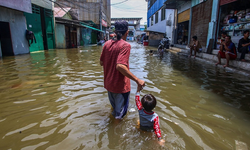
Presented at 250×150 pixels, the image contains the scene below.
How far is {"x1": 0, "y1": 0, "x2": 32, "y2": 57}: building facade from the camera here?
10314 millimetres

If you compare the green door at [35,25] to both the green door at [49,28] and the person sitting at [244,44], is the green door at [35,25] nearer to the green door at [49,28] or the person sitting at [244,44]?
the green door at [49,28]

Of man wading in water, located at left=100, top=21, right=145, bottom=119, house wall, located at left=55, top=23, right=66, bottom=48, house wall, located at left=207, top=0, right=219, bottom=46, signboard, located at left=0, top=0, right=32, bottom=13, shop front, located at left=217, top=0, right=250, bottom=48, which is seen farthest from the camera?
house wall, located at left=55, top=23, right=66, bottom=48

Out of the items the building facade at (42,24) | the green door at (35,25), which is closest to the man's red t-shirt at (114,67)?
the building facade at (42,24)

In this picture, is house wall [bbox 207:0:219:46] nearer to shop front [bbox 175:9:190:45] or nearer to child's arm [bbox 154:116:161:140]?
shop front [bbox 175:9:190:45]

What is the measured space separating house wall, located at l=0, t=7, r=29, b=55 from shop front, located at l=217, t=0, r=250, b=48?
12.9 m

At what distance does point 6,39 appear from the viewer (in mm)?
10953

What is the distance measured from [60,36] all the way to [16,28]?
7152 millimetres

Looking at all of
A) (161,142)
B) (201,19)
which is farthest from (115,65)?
(201,19)

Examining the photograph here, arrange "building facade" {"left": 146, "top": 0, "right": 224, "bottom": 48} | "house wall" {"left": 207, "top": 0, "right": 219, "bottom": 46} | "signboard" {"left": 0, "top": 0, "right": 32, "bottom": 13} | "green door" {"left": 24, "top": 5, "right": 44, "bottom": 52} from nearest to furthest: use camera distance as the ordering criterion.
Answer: "signboard" {"left": 0, "top": 0, "right": 32, "bottom": 13}
"house wall" {"left": 207, "top": 0, "right": 219, "bottom": 46}
"building facade" {"left": 146, "top": 0, "right": 224, "bottom": 48}
"green door" {"left": 24, "top": 5, "right": 44, "bottom": 52}

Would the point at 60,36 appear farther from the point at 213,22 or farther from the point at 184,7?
the point at 213,22

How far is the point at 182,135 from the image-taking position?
8.16ft

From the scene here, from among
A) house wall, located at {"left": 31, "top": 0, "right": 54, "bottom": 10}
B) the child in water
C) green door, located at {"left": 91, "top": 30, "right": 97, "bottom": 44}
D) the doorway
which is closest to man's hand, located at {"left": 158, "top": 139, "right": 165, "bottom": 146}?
the child in water

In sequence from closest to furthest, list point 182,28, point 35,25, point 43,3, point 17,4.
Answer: point 17,4 → point 35,25 → point 43,3 → point 182,28

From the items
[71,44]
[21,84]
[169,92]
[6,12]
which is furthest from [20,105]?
[71,44]
